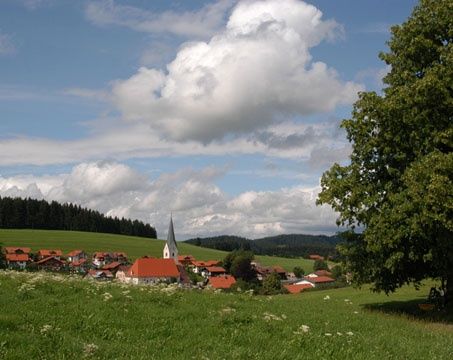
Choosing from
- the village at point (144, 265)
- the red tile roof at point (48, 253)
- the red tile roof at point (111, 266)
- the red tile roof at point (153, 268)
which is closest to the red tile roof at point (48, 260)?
the village at point (144, 265)

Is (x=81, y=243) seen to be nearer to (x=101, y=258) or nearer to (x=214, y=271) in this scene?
(x=101, y=258)

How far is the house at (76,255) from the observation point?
156 metres

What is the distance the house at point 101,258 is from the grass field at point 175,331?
479ft

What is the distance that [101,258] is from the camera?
162 metres

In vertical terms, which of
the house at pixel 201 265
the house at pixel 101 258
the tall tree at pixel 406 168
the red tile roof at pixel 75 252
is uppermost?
the tall tree at pixel 406 168

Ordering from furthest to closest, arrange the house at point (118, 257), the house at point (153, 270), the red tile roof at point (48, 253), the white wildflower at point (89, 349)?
the house at point (118, 257), the red tile roof at point (48, 253), the house at point (153, 270), the white wildflower at point (89, 349)

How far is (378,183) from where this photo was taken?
24844 millimetres

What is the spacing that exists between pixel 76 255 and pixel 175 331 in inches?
6081

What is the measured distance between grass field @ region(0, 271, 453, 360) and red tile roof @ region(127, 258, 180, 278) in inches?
3838

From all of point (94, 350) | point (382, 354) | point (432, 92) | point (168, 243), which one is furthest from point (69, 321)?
point (168, 243)

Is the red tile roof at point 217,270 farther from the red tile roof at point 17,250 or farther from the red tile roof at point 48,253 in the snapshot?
the red tile roof at point 17,250

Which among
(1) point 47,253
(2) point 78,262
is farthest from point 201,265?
(1) point 47,253

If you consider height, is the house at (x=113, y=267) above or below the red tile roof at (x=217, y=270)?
above

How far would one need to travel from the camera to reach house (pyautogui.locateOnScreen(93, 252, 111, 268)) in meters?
160
